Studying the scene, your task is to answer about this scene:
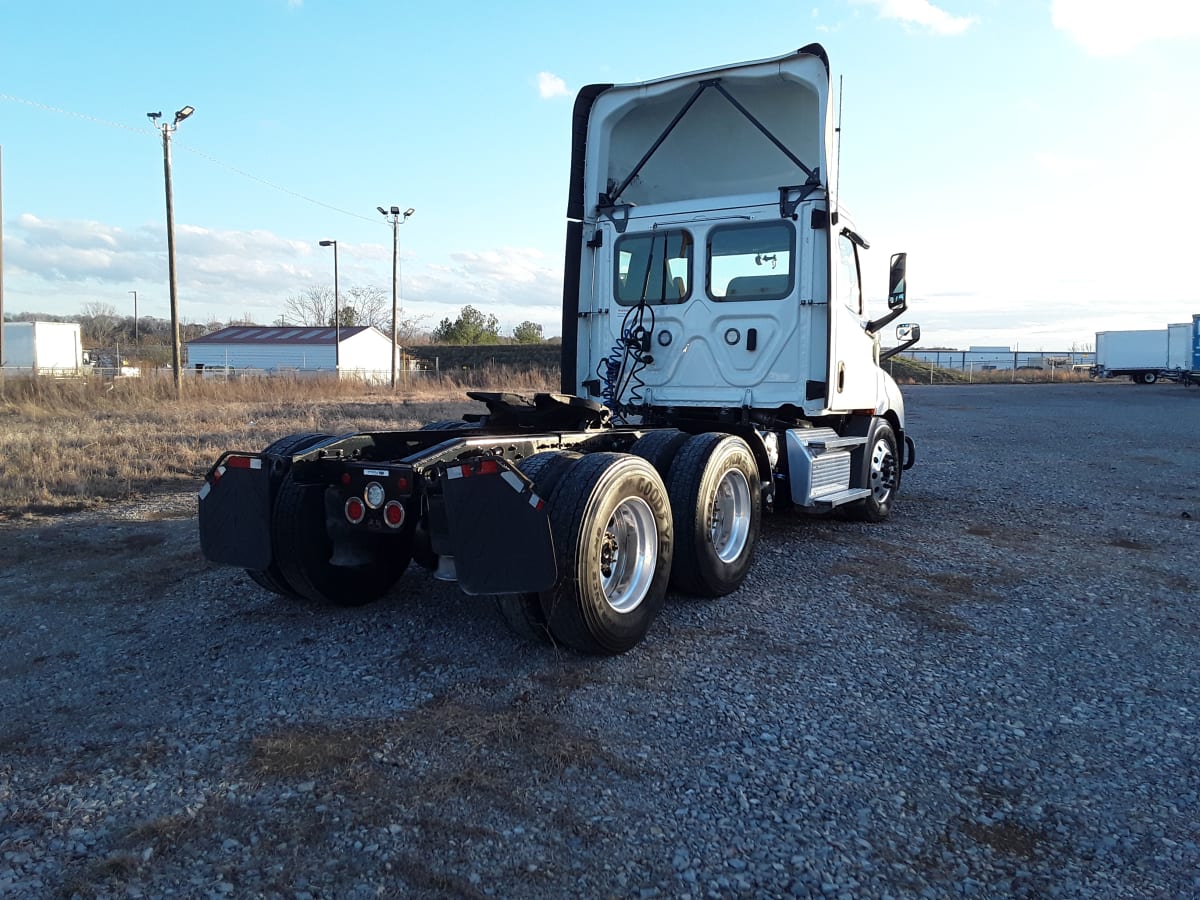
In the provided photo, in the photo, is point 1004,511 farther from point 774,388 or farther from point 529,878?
point 529,878

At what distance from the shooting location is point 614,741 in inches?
139

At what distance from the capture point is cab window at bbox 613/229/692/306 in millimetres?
7473

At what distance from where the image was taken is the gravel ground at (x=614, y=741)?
2.69 m

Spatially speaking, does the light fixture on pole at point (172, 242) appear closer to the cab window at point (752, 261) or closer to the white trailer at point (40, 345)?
the cab window at point (752, 261)

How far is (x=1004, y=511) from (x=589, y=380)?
4590 millimetres

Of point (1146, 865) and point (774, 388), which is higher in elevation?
point (774, 388)

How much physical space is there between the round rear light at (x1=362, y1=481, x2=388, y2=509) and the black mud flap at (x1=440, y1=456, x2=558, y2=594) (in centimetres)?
64

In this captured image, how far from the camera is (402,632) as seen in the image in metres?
4.89

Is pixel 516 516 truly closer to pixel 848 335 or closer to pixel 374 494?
pixel 374 494

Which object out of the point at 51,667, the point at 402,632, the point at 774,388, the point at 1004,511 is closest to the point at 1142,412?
the point at 1004,511

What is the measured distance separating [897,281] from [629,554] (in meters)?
4.55

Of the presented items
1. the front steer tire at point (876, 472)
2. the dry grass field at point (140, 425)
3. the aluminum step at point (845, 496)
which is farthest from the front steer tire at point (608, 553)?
the dry grass field at point (140, 425)

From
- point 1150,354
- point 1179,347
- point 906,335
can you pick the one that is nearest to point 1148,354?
point 1150,354

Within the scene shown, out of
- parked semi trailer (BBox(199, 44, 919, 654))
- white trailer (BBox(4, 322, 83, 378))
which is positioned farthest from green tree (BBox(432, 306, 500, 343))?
parked semi trailer (BBox(199, 44, 919, 654))
